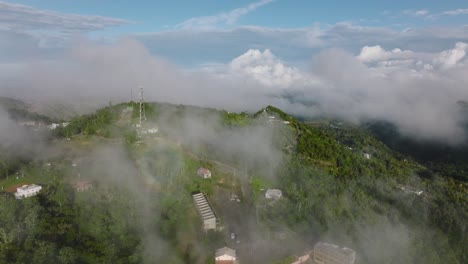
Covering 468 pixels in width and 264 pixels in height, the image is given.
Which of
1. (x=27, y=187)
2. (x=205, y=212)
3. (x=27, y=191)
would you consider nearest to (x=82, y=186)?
(x=27, y=191)

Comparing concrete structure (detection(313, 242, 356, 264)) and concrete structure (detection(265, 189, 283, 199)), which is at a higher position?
concrete structure (detection(265, 189, 283, 199))

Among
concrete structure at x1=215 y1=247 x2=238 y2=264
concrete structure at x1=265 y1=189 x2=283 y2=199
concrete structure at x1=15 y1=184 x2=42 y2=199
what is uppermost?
concrete structure at x1=15 y1=184 x2=42 y2=199

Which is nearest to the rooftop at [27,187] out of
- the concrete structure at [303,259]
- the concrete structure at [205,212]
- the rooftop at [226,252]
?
the concrete structure at [205,212]

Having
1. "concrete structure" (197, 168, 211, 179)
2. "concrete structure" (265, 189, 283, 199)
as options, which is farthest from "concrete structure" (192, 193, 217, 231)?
"concrete structure" (265, 189, 283, 199)

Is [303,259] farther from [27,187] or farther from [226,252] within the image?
[27,187]

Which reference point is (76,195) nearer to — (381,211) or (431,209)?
(381,211)

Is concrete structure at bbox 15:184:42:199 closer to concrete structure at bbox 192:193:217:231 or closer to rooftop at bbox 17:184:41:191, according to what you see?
rooftop at bbox 17:184:41:191
